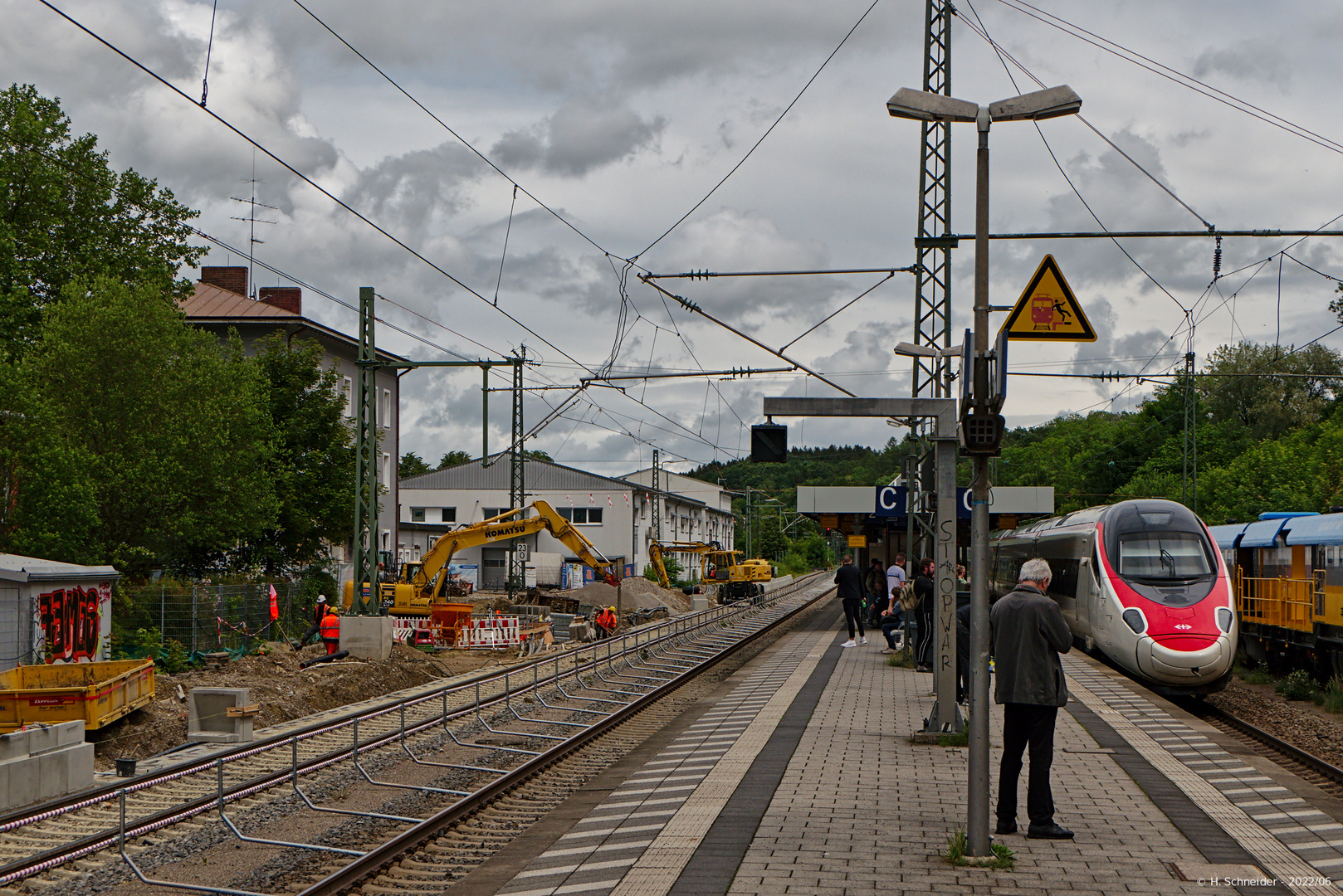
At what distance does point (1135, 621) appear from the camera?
60.3 ft

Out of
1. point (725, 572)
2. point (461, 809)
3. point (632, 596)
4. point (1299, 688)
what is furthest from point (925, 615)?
point (725, 572)

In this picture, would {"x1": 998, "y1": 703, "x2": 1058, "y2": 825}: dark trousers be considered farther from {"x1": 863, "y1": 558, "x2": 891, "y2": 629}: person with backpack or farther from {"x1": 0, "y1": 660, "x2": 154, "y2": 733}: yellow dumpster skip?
{"x1": 863, "y1": 558, "x2": 891, "y2": 629}: person with backpack

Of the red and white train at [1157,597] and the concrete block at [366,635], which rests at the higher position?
the red and white train at [1157,597]

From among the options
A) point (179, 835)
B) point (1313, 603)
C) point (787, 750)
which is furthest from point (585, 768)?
point (1313, 603)

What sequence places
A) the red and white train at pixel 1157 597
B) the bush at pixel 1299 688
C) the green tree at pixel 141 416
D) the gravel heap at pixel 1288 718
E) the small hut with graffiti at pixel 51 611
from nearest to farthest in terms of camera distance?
the gravel heap at pixel 1288 718
the red and white train at pixel 1157 597
the small hut with graffiti at pixel 51 611
the bush at pixel 1299 688
the green tree at pixel 141 416

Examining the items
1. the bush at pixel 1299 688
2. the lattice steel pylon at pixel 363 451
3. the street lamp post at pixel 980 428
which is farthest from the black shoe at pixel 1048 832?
the lattice steel pylon at pixel 363 451

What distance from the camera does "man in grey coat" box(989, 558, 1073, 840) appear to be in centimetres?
810

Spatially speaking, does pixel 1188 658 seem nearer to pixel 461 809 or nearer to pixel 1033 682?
pixel 1033 682

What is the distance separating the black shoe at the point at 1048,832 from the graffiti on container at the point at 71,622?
1690cm

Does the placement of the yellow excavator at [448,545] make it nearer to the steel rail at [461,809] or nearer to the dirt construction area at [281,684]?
the dirt construction area at [281,684]

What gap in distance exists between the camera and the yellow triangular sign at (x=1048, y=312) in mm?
7953

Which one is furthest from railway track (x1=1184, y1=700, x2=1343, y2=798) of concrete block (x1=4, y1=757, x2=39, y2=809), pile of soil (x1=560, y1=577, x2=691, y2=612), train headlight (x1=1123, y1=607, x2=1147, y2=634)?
pile of soil (x1=560, y1=577, x2=691, y2=612)

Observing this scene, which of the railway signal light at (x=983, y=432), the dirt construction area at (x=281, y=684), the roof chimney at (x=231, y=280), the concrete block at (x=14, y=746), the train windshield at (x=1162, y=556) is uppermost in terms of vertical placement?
the roof chimney at (x=231, y=280)

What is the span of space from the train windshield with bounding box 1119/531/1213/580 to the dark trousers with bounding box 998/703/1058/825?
11.7 meters
